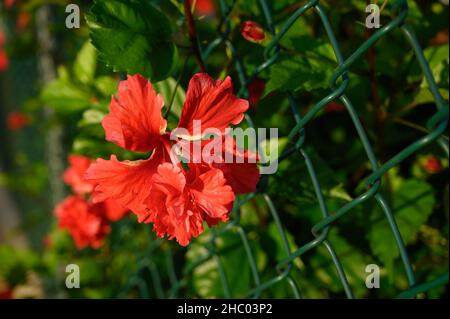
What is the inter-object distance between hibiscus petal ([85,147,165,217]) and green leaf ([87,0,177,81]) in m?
0.13

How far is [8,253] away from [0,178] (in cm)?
74

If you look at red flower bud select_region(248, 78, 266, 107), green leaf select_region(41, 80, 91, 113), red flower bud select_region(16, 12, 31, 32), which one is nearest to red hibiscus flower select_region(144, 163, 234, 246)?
red flower bud select_region(248, 78, 266, 107)

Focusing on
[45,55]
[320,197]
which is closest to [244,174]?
[320,197]

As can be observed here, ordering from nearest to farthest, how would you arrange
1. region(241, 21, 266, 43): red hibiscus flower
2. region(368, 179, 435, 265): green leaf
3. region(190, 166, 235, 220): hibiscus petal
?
region(190, 166, 235, 220): hibiscus petal → region(241, 21, 266, 43): red hibiscus flower → region(368, 179, 435, 265): green leaf

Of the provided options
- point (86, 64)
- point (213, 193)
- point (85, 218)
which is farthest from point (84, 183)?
point (213, 193)

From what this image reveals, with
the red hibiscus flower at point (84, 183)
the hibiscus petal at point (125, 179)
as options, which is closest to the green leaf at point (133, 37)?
the hibiscus petal at point (125, 179)

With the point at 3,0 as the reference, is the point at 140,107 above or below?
below

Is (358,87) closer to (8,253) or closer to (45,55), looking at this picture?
(45,55)

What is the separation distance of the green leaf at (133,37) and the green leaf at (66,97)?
1.18 feet

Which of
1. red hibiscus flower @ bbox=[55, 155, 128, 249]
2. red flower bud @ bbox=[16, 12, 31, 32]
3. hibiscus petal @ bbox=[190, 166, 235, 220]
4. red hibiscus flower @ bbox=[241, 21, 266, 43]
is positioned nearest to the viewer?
hibiscus petal @ bbox=[190, 166, 235, 220]

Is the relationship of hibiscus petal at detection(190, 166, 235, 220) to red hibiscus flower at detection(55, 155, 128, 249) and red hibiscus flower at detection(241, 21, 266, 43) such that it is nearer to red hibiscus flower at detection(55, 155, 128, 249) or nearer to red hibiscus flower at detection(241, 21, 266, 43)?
red hibiscus flower at detection(241, 21, 266, 43)

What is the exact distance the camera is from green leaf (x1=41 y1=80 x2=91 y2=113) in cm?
97

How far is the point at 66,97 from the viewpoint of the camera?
3.30ft

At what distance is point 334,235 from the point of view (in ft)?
2.89
